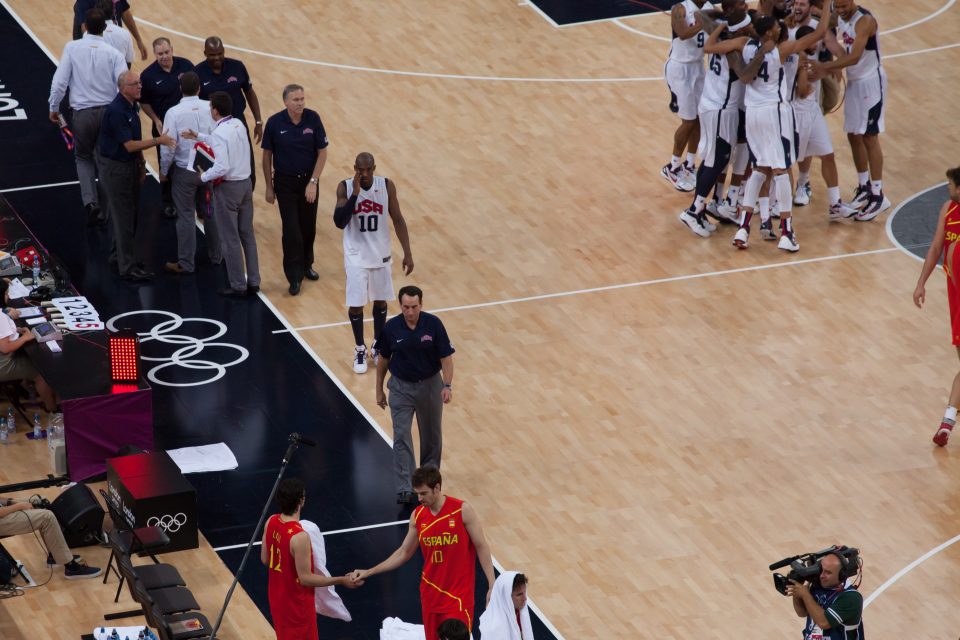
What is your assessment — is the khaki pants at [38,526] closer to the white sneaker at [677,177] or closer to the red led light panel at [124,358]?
the red led light panel at [124,358]

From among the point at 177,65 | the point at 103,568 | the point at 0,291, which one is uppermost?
the point at 177,65

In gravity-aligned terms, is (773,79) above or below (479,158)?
above

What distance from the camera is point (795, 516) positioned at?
13.6 metres

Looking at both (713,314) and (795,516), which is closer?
(795,516)

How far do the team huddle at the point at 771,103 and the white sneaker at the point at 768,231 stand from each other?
1 cm

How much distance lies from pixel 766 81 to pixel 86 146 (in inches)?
264

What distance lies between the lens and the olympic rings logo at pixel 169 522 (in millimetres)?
13125

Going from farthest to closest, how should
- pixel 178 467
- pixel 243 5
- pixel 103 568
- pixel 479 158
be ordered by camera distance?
pixel 243 5, pixel 479 158, pixel 178 467, pixel 103 568

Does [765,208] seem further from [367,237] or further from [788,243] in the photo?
[367,237]

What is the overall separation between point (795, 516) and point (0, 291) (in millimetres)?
6764

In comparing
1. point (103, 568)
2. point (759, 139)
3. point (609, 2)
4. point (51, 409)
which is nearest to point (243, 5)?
point (609, 2)

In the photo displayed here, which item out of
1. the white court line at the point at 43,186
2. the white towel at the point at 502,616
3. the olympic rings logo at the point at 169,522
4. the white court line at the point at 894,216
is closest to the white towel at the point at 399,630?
the white towel at the point at 502,616

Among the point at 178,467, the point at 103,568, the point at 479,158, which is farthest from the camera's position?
the point at 479,158

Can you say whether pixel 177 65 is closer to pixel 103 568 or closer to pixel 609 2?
pixel 103 568
